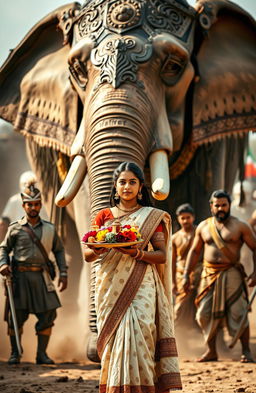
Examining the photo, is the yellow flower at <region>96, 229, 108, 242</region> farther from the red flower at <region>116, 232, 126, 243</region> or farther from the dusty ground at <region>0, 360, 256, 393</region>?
the dusty ground at <region>0, 360, 256, 393</region>

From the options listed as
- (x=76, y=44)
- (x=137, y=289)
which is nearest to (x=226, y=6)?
(x=76, y=44)

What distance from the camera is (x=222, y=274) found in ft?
29.9

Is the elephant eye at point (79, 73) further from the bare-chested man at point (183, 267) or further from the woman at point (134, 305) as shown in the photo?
the woman at point (134, 305)

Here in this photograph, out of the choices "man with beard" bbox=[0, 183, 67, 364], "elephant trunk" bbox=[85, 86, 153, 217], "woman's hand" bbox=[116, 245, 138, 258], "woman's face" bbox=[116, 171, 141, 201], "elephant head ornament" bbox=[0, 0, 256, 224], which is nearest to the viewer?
"woman's hand" bbox=[116, 245, 138, 258]

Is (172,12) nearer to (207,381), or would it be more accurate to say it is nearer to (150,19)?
(150,19)

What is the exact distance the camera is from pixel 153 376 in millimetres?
5746

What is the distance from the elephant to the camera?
8438mm

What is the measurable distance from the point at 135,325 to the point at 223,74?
4.88 metres

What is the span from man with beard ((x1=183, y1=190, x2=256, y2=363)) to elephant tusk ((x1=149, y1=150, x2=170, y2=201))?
0.73 meters

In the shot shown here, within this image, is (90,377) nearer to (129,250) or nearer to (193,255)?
(193,255)

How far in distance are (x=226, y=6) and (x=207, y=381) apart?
14.6 feet

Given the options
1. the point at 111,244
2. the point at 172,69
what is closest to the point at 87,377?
the point at 111,244

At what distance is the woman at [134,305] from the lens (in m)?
5.61

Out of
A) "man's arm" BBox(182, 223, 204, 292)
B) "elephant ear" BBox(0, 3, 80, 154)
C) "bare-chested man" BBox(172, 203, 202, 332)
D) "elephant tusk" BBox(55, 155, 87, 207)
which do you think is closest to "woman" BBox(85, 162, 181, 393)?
"elephant tusk" BBox(55, 155, 87, 207)
